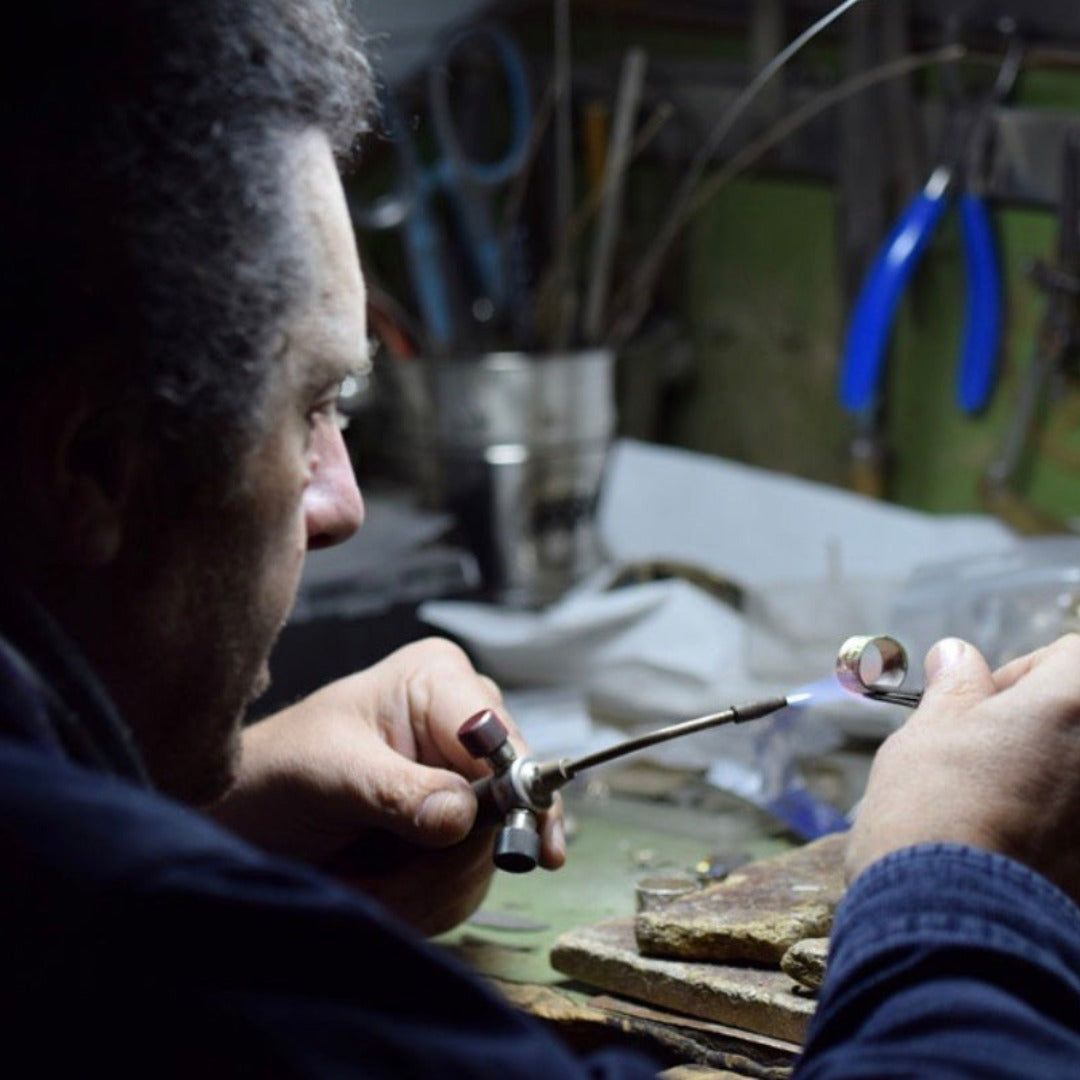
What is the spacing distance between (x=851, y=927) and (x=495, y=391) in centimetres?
129

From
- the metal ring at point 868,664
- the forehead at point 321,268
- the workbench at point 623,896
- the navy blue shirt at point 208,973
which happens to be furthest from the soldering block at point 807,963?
the forehead at point 321,268

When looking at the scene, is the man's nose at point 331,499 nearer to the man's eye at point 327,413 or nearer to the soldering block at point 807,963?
the man's eye at point 327,413

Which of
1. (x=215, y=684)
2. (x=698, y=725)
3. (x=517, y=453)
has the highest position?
(x=215, y=684)

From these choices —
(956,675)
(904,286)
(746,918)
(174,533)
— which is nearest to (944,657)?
(956,675)

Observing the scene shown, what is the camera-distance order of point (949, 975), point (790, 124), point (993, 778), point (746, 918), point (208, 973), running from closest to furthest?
point (208, 973) → point (949, 975) → point (993, 778) → point (746, 918) → point (790, 124)

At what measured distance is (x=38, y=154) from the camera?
720mm

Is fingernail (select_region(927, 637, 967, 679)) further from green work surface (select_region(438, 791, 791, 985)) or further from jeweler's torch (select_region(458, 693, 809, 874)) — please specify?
green work surface (select_region(438, 791, 791, 985))

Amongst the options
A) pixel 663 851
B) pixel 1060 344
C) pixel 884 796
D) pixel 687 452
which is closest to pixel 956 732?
pixel 884 796

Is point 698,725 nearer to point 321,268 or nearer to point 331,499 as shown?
point 331,499

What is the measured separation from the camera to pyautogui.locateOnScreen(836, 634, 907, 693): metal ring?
1.00 metres

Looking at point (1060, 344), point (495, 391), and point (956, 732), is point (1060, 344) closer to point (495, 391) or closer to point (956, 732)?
point (495, 391)

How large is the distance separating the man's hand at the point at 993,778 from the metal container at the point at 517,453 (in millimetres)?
1173

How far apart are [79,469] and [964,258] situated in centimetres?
142

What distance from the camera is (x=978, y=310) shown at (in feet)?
6.50
